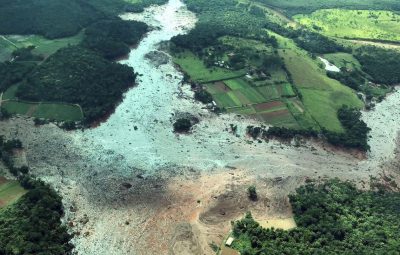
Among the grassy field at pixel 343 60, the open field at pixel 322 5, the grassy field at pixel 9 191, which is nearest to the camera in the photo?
the grassy field at pixel 9 191

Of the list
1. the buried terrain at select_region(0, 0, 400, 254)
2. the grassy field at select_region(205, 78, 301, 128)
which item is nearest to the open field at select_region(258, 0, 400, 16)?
the grassy field at select_region(205, 78, 301, 128)

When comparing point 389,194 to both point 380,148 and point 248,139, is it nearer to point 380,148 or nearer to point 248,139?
point 380,148

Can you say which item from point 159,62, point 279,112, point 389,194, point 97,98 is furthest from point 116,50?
point 389,194

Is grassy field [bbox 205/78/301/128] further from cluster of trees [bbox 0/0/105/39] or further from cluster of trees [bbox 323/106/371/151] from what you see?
cluster of trees [bbox 0/0/105/39]

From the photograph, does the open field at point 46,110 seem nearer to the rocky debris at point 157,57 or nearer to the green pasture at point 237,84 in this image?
the rocky debris at point 157,57

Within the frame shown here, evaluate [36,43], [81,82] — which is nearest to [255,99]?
[81,82]

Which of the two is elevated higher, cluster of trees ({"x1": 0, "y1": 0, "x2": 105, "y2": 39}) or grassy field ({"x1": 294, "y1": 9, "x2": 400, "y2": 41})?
grassy field ({"x1": 294, "y1": 9, "x2": 400, "y2": 41})

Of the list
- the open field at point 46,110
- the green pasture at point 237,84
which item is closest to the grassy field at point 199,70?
the green pasture at point 237,84
